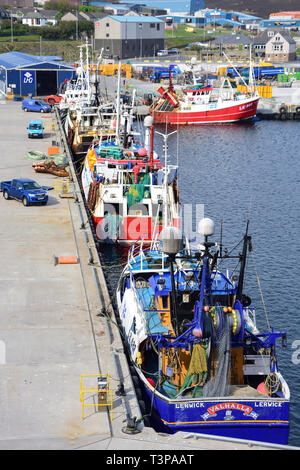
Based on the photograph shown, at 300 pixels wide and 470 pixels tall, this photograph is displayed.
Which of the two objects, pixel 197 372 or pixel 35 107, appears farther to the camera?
pixel 35 107

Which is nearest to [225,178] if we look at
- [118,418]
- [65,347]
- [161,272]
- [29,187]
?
[29,187]

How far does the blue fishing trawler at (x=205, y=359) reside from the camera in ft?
74.4

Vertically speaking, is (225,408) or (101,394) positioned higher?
(101,394)

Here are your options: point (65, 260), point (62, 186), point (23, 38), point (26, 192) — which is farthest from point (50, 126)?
point (23, 38)

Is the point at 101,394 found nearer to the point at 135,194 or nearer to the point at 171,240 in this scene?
the point at 171,240

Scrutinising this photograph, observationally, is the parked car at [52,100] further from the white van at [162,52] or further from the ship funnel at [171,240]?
the white van at [162,52]

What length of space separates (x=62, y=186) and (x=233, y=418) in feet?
102

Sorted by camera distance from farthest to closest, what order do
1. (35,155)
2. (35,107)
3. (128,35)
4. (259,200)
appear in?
(128,35) < (35,107) < (35,155) < (259,200)

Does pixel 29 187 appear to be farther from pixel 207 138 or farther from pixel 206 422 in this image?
pixel 207 138

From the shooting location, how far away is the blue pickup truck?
46.3 m

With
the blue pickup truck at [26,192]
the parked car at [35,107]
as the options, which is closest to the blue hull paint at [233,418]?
the blue pickup truck at [26,192]

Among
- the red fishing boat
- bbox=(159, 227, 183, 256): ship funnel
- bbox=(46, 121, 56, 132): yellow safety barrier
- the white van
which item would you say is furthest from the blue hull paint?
the white van

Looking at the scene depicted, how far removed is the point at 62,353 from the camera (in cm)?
2570

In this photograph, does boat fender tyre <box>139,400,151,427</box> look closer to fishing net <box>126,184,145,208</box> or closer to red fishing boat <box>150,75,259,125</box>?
fishing net <box>126,184,145,208</box>
